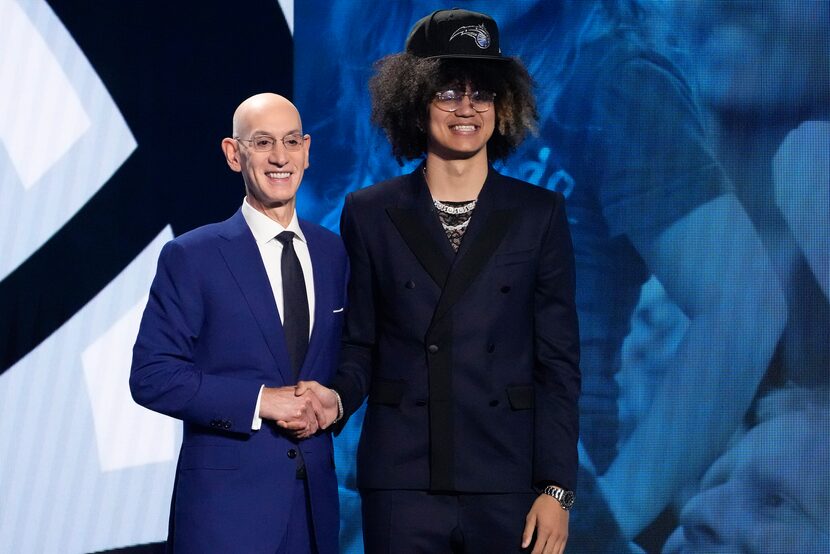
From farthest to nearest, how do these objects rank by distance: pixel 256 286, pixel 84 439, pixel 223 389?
pixel 84 439 < pixel 256 286 < pixel 223 389

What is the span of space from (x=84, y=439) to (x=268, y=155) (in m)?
1.94

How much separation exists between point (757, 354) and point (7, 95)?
2.87 meters

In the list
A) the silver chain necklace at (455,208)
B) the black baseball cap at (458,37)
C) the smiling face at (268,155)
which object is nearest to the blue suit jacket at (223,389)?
the smiling face at (268,155)

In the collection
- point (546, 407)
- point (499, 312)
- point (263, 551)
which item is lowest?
point (263, 551)

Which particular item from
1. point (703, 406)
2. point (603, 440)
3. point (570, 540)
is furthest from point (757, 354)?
point (570, 540)

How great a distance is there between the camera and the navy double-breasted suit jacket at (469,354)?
8.57ft

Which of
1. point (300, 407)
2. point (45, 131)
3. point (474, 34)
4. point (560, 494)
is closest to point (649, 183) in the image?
point (474, 34)

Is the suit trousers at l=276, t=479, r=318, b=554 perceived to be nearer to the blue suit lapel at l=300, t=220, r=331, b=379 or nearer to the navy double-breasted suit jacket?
the navy double-breasted suit jacket

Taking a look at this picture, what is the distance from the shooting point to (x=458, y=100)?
9.02 feet

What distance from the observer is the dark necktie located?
2.64 metres

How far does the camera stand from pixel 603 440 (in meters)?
4.46

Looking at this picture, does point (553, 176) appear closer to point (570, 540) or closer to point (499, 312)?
point (570, 540)

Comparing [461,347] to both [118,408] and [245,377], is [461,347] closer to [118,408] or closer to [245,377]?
[245,377]

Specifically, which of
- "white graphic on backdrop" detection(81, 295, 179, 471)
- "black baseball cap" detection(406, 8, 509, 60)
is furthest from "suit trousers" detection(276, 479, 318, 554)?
"white graphic on backdrop" detection(81, 295, 179, 471)
